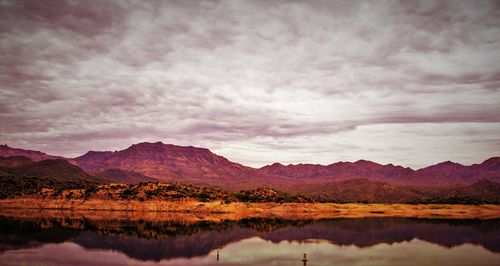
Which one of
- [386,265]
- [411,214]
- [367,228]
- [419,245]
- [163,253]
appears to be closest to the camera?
[386,265]

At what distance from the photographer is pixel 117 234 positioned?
3460 inches

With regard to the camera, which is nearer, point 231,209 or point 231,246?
point 231,246

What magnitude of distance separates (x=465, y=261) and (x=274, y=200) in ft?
432

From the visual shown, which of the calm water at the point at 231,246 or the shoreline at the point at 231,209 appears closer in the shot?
the calm water at the point at 231,246

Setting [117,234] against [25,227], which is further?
[25,227]

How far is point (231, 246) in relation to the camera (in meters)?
74.2

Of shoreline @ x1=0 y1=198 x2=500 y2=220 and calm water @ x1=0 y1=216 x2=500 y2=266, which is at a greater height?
shoreline @ x1=0 y1=198 x2=500 y2=220

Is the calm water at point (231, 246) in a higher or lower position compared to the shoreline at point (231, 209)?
lower

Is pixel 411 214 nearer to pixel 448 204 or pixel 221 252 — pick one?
pixel 448 204

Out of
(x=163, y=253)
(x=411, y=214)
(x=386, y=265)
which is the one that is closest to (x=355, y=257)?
(x=386, y=265)

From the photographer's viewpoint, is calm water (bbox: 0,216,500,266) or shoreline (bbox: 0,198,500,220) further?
shoreline (bbox: 0,198,500,220)

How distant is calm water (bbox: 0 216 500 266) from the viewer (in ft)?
194

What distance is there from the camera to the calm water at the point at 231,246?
5925 centimetres

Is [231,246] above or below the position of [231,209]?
below
